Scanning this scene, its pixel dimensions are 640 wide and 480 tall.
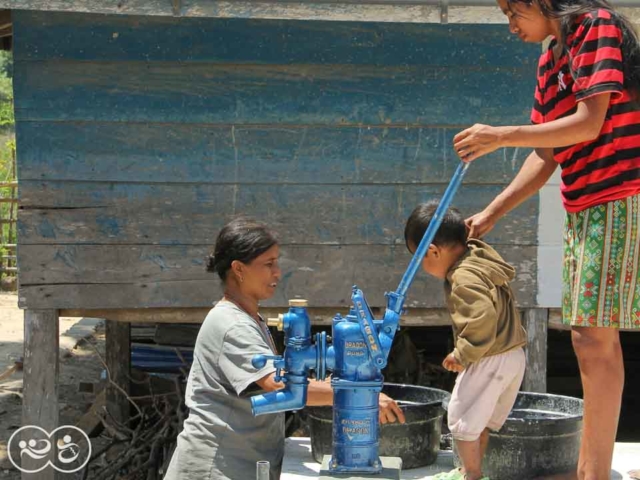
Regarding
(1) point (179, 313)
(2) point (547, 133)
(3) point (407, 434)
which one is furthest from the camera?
(1) point (179, 313)

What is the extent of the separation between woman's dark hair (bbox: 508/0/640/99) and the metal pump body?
55cm

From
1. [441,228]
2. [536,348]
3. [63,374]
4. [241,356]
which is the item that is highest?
[441,228]

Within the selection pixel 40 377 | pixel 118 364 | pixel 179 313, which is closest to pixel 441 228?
pixel 179 313

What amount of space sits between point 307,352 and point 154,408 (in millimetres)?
4563

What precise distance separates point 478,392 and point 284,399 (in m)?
0.70

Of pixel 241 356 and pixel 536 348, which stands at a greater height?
pixel 241 356

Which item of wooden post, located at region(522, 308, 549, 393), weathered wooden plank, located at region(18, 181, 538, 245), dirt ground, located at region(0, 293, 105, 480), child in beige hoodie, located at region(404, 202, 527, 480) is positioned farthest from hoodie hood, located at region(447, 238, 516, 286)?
dirt ground, located at region(0, 293, 105, 480)

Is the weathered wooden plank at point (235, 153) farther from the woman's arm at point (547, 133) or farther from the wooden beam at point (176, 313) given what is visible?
the woman's arm at point (547, 133)

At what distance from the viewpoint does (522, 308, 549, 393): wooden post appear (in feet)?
18.4

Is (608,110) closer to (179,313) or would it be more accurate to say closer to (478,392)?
(478,392)

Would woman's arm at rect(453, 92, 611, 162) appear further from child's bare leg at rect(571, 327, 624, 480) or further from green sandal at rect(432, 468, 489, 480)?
green sandal at rect(432, 468, 489, 480)

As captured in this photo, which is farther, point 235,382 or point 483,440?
point 483,440

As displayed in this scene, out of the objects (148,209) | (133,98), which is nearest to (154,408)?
(148,209)

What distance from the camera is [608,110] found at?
2893 mm
